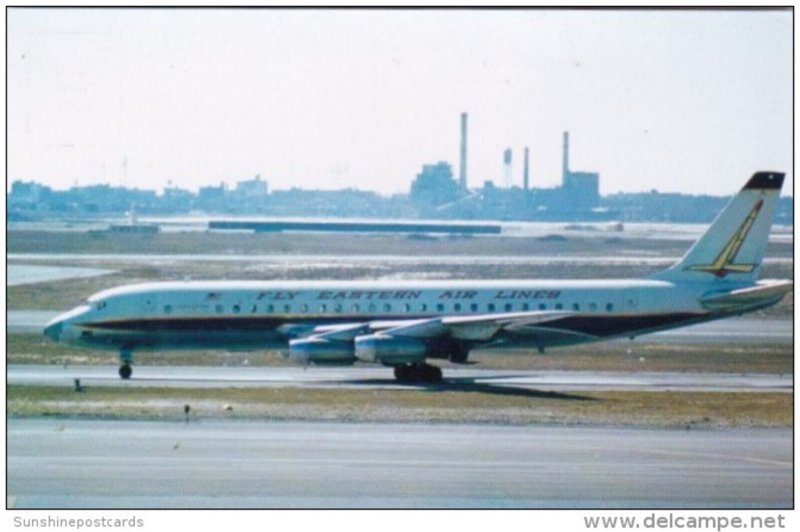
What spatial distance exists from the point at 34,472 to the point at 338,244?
81649mm

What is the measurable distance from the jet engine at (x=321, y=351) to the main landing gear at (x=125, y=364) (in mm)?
4826

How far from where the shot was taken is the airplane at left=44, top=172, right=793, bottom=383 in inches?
1547

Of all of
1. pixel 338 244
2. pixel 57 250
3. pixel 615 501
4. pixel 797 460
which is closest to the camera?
pixel 615 501

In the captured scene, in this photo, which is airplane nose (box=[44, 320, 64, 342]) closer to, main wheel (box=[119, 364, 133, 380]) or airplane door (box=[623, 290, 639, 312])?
main wheel (box=[119, 364, 133, 380])

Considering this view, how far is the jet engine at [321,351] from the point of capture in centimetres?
3788

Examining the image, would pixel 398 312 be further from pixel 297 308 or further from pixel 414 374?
pixel 297 308

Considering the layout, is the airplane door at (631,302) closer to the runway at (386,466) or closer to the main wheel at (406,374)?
the main wheel at (406,374)

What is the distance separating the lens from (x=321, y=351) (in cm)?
3794

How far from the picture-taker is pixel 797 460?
2138 centimetres

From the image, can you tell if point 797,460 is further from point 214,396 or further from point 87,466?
point 214,396

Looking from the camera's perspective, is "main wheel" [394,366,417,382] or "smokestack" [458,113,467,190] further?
"smokestack" [458,113,467,190]

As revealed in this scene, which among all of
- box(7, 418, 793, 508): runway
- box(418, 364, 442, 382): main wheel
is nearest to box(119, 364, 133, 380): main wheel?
box(418, 364, 442, 382): main wheel

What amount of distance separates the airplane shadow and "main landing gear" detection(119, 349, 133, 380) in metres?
6.49

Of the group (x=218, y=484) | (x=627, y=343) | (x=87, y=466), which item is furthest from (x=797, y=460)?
(x=627, y=343)
